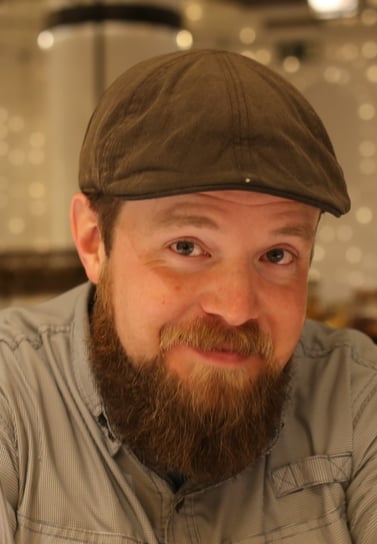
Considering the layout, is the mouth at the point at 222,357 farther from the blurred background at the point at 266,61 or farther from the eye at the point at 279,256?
the blurred background at the point at 266,61

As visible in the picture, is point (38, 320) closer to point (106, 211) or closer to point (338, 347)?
point (106, 211)

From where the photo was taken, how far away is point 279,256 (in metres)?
1.33

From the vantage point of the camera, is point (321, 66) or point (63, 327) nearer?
point (63, 327)

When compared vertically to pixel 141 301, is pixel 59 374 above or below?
below

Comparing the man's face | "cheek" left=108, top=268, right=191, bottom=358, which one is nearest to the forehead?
the man's face

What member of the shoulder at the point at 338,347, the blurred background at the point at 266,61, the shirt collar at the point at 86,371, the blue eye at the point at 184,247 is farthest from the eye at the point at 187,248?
the blurred background at the point at 266,61

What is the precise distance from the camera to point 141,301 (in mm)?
1308

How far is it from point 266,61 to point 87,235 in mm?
7055

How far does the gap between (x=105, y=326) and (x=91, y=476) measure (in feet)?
0.83

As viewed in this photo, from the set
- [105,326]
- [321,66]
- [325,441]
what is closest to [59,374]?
[105,326]

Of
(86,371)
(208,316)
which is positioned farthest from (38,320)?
(208,316)

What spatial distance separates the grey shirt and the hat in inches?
12.7

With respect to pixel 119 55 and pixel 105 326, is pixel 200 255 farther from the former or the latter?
pixel 119 55

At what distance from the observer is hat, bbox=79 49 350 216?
1.20m
